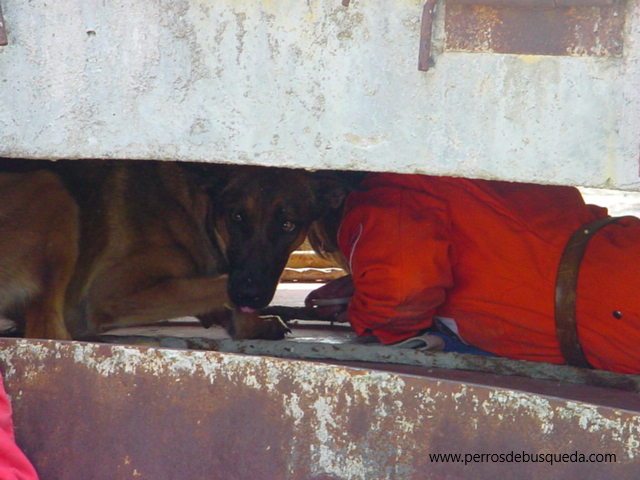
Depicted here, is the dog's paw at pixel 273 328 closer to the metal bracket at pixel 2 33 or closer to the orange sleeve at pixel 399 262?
the orange sleeve at pixel 399 262

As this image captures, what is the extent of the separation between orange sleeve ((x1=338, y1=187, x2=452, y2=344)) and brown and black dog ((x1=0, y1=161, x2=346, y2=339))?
65 cm

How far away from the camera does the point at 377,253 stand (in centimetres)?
268

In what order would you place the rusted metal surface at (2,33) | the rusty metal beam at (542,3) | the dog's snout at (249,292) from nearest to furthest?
1. the rusty metal beam at (542,3)
2. the rusted metal surface at (2,33)
3. the dog's snout at (249,292)

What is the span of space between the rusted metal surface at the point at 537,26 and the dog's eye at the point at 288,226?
1885 millimetres

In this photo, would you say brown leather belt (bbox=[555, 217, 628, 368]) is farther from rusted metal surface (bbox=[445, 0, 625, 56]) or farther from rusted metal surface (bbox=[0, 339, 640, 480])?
rusted metal surface (bbox=[445, 0, 625, 56])

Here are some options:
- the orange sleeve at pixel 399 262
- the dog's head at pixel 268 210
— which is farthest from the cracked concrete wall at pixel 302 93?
the dog's head at pixel 268 210

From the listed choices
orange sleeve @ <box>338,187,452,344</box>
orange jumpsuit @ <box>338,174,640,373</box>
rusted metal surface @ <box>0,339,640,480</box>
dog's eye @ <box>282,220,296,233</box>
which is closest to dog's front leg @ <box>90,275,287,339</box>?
dog's eye @ <box>282,220,296,233</box>

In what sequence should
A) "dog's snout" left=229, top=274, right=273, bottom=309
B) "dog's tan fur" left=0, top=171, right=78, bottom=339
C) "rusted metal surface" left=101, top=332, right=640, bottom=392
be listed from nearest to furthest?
1. "rusted metal surface" left=101, top=332, right=640, bottom=392
2. "dog's tan fur" left=0, top=171, right=78, bottom=339
3. "dog's snout" left=229, top=274, right=273, bottom=309

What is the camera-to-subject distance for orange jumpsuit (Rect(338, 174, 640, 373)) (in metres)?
2.54

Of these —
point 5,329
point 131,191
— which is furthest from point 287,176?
point 5,329

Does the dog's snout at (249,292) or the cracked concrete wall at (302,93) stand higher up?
the cracked concrete wall at (302,93)

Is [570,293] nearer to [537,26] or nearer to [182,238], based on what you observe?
[537,26]

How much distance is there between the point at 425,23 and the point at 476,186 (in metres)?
1.07

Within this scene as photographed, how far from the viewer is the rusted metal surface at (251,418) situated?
1.72m
